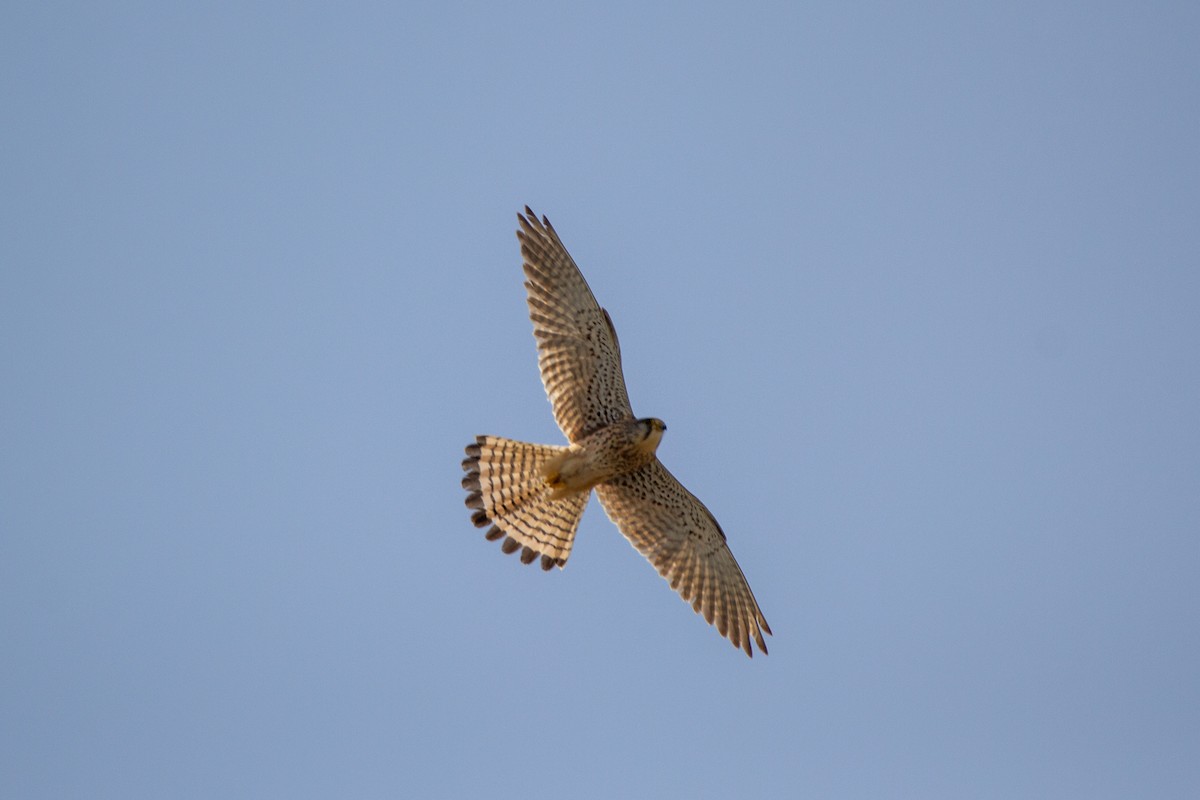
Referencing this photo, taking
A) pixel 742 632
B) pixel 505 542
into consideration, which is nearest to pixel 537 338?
pixel 505 542

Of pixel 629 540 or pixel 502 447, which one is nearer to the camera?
pixel 502 447

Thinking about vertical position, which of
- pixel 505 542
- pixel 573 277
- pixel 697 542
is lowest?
pixel 505 542

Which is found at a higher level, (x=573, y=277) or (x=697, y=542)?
(x=573, y=277)

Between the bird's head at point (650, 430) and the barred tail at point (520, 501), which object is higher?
the bird's head at point (650, 430)

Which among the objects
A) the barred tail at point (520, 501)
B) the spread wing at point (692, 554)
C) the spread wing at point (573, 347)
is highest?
the spread wing at point (573, 347)

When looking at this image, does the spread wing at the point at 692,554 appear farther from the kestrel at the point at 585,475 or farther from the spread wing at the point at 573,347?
the spread wing at the point at 573,347

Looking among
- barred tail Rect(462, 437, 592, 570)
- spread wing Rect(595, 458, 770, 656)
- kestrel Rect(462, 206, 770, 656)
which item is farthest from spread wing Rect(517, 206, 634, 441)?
spread wing Rect(595, 458, 770, 656)

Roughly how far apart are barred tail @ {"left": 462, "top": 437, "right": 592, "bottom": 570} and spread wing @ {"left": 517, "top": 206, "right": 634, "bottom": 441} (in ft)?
1.68

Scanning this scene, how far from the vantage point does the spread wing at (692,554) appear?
14070mm

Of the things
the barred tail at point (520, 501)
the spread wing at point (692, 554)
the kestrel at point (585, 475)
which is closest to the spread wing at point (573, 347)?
the kestrel at point (585, 475)

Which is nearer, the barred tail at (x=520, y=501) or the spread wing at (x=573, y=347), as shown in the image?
the barred tail at (x=520, y=501)

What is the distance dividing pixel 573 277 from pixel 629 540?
2.35 m

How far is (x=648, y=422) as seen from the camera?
13.2 metres

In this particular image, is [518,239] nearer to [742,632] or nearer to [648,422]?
[648,422]
